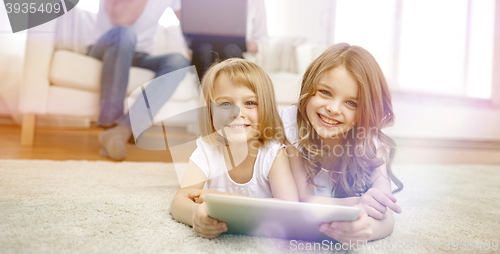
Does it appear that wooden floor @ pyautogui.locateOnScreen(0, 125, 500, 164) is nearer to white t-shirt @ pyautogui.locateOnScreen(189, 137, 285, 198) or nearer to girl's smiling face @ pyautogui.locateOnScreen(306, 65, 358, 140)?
white t-shirt @ pyautogui.locateOnScreen(189, 137, 285, 198)

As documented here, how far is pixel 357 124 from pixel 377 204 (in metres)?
0.20

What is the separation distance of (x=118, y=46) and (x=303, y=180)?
41.6 inches

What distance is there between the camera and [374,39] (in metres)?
2.94

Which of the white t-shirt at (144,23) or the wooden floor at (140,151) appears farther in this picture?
the white t-shirt at (144,23)

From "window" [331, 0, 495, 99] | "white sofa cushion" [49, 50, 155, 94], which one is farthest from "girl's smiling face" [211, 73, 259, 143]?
"window" [331, 0, 495, 99]

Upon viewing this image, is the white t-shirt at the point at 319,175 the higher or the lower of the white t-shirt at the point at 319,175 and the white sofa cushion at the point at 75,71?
→ the lower

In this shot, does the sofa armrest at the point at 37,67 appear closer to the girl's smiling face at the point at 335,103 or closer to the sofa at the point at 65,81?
the sofa at the point at 65,81

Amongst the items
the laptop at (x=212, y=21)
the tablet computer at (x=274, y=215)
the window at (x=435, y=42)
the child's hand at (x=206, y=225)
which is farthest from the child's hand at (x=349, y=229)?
the window at (x=435, y=42)

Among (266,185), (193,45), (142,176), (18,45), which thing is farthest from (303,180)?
(18,45)

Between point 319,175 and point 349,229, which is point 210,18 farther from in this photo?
point 349,229

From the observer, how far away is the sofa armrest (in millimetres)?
1281

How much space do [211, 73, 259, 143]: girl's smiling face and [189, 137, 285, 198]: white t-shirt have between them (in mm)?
51

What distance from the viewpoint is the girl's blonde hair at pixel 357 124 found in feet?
2.07

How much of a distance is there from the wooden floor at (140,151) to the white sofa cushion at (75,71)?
0.97 feet
